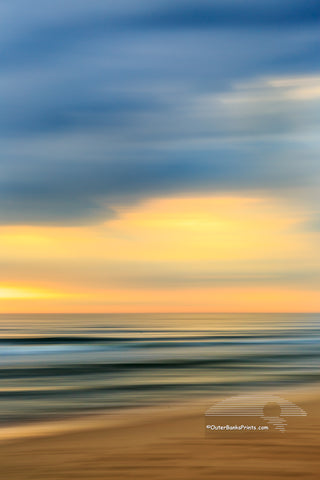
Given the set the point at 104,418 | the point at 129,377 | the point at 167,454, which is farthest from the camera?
the point at 129,377

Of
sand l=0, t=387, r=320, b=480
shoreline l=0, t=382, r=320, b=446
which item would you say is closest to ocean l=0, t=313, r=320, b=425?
shoreline l=0, t=382, r=320, b=446

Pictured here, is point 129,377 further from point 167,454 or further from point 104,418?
point 167,454

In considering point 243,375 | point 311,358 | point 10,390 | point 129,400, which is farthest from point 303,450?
point 311,358

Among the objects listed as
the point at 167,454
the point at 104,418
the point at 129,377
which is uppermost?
the point at 129,377

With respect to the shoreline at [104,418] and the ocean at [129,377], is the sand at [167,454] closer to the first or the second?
the shoreline at [104,418]

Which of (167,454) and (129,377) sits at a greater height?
(129,377)

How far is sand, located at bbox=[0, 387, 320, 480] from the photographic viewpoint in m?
5.25

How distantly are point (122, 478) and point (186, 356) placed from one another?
61.9 ft

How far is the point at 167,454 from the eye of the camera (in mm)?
5973

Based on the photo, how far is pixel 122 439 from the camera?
692cm

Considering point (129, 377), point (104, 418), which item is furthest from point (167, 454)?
point (129, 377)

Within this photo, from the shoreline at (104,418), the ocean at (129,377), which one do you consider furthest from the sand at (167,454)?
the ocean at (129,377)

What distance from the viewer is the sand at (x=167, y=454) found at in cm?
525

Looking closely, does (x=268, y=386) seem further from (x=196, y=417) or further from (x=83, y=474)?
(x=83, y=474)
